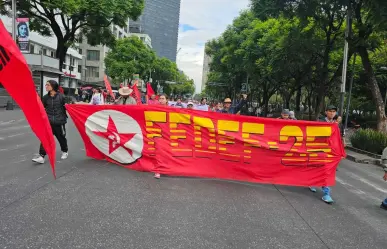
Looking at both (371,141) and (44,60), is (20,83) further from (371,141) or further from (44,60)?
(44,60)

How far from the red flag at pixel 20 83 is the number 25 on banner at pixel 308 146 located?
175 inches

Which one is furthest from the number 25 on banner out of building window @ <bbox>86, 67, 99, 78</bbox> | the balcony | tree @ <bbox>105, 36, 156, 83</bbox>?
building window @ <bbox>86, 67, 99, 78</bbox>

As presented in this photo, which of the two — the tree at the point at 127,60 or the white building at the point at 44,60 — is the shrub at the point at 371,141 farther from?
the tree at the point at 127,60

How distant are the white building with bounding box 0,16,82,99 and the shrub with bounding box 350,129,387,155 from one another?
19276mm

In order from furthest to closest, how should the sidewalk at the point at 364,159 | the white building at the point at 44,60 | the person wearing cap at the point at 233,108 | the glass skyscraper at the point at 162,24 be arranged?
the glass skyscraper at the point at 162,24
the white building at the point at 44,60
the sidewalk at the point at 364,159
the person wearing cap at the point at 233,108

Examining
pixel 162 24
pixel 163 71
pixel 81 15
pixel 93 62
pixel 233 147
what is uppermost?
pixel 162 24

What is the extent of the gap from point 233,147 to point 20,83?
4.21 m

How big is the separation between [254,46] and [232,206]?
25828 mm

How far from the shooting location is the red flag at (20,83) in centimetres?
319

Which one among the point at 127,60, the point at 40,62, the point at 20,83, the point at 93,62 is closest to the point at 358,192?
the point at 20,83

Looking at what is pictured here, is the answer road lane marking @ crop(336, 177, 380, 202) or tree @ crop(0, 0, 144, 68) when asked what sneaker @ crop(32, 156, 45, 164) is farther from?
tree @ crop(0, 0, 144, 68)

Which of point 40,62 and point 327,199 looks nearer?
point 327,199

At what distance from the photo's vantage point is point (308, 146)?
661cm

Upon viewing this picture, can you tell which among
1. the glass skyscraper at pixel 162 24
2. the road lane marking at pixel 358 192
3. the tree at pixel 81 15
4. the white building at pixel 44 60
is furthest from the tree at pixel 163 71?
the road lane marking at pixel 358 192
